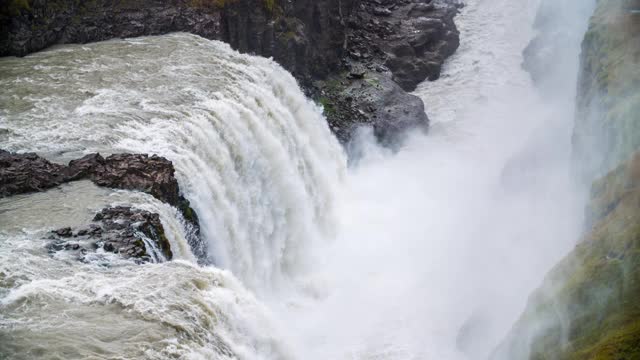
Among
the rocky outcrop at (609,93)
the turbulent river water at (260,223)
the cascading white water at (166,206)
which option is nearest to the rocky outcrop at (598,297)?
the rocky outcrop at (609,93)

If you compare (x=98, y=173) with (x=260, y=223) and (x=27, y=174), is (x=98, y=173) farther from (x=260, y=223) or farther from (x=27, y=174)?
Result: (x=260, y=223)

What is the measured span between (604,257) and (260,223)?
12.3 meters

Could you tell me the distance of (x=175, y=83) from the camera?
23281mm

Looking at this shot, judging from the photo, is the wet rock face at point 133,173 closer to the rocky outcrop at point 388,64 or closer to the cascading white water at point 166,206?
the cascading white water at point 166,206

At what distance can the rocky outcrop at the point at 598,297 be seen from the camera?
1025 centimetres

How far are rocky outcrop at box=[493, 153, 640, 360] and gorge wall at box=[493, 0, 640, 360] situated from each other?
0.02 meters

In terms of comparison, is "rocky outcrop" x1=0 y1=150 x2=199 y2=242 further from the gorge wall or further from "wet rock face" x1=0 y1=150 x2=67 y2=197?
the gorge wall

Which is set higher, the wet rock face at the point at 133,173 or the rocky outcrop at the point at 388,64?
the wet rock face at the point at 133,173

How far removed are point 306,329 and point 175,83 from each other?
9509mm

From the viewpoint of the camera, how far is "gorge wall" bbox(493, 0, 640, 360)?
10531 millimetres

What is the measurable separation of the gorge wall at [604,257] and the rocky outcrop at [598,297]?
0.02 meters

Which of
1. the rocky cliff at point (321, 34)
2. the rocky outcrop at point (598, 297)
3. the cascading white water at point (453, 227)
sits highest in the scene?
the rocky outcrop at point (598, 297)

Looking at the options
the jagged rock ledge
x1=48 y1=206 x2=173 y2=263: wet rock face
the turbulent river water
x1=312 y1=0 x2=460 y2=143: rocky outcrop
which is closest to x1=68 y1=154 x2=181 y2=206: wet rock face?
the jagged rock ledge

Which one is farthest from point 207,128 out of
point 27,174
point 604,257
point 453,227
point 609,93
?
point 604,257
